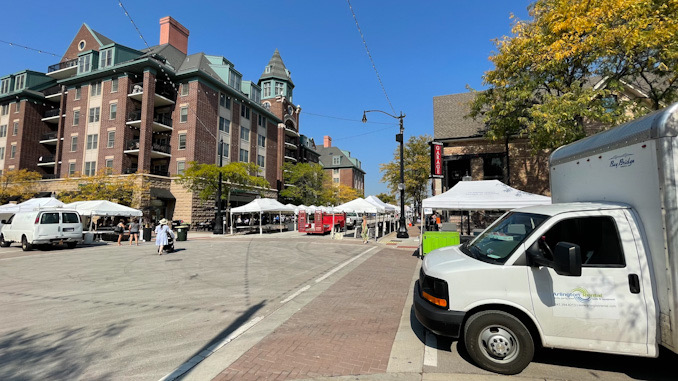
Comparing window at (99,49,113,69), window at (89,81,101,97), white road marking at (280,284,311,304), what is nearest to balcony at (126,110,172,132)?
window at (89,81,101,97)

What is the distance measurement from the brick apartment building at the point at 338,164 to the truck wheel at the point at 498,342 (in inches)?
3037

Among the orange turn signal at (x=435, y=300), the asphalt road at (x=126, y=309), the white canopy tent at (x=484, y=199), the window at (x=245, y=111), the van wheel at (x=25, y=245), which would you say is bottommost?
the asphalt road at (x=126, y=309)

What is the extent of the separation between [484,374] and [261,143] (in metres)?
44.1

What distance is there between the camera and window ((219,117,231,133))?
37100 millimetres

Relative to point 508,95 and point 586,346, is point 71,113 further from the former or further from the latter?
point 586,346

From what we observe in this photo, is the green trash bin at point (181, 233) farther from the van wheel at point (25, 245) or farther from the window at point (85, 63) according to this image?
the window at point (85, 63)

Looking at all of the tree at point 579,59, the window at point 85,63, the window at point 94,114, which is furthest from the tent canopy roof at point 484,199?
the window at point 85,63

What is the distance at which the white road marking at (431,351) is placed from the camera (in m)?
3.78

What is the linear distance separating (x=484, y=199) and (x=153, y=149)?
109 ft

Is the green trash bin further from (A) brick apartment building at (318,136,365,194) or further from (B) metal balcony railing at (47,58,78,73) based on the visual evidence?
(A) brick apartment building at (318,136,365,194)

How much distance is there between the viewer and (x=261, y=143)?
44938mm

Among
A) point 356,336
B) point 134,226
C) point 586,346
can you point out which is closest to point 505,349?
point 586,346

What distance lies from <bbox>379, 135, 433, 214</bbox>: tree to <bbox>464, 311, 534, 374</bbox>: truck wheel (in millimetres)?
31744

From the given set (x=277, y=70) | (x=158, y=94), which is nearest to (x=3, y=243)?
(x=158, y=94)
